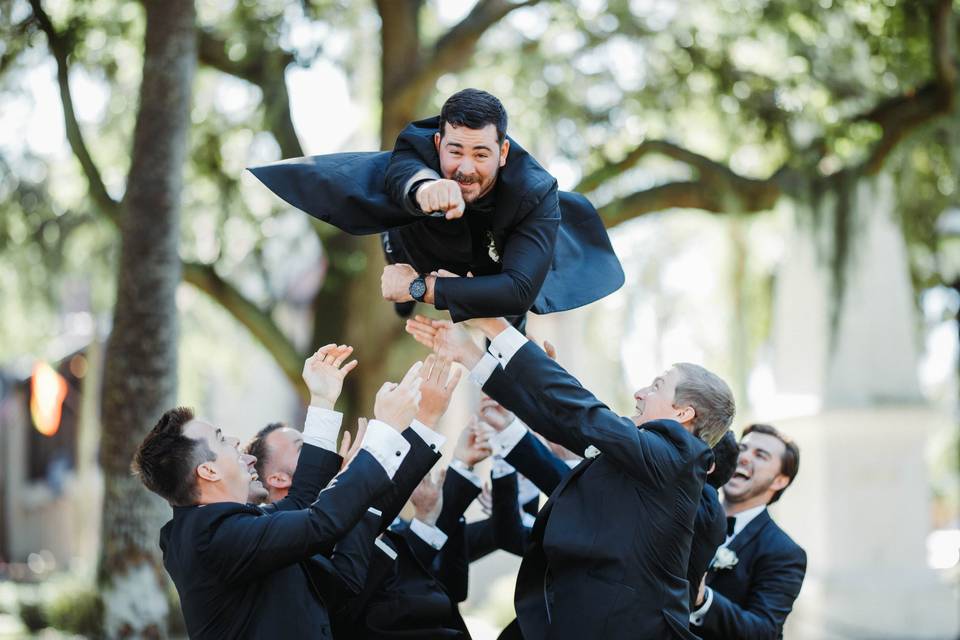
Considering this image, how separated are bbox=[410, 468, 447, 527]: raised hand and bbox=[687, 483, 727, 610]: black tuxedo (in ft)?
3.74

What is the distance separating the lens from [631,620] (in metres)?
3.50

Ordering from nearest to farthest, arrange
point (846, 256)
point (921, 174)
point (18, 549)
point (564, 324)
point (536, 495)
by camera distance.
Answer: point (536, 495)
point (846, 256)
point (921, 174)
point (564, 324)
point (18, 549)

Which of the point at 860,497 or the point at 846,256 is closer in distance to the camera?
the point at 846,256

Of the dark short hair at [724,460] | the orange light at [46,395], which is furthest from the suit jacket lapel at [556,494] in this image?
the orange light at [46,395]

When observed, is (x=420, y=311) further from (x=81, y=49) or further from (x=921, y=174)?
(x=921, y=174)

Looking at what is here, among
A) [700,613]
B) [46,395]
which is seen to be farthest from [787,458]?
[46,395]

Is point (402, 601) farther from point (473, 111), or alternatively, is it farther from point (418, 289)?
point (473, 111)

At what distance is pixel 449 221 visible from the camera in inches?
155

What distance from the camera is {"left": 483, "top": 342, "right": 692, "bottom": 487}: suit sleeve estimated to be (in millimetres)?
3465

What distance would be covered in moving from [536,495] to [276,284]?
7.03 meters

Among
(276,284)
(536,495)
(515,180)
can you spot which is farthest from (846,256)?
(515,180)

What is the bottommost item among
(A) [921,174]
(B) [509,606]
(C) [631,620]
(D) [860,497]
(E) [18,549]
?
(E) [18,549]

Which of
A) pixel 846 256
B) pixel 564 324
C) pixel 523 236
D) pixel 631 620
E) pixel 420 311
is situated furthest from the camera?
pixel 564 324

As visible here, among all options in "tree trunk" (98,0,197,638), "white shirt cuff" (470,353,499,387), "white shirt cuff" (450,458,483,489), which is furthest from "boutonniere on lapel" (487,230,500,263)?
"tree trunk" (98,0,197,638)
